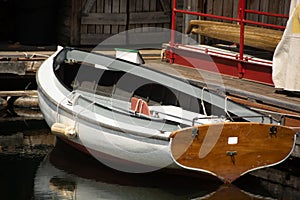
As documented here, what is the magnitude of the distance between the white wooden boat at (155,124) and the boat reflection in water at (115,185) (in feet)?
0.70

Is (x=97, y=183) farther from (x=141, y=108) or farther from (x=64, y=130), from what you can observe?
(x=141, y=108)

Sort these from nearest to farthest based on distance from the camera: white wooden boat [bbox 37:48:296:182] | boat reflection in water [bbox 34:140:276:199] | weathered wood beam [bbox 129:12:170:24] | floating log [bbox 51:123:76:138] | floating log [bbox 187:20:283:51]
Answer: white wooden boat [bbox 37:48:296:182] < boat reflection in water [bbox 34:140:276:199] < floating log [bbox 51:123:76:138] < floating log [bbox 187:20:283:51] < weathered wood beam [bbox 129:12:170:24]

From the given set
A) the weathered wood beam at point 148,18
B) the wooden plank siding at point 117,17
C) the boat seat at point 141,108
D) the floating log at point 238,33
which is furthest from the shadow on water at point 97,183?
the weathered wood beam at point 148,18

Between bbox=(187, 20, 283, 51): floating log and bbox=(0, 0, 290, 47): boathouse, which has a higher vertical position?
bbox=(187, 20, 283, 51): floating log

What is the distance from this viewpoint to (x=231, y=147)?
10602mm

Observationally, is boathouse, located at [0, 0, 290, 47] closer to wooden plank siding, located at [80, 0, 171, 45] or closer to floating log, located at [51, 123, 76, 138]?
wooden plank siding, located at [80, 0, 171, 45]

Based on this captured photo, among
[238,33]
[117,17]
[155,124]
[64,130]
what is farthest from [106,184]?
[117,17]

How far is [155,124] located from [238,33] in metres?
3.21

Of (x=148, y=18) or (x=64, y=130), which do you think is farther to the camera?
(x=148, y=18)

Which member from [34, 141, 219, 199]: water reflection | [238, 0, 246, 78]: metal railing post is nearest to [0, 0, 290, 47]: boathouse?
[238, 0, 246, 78]: metal railing post

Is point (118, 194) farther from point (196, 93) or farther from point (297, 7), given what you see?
point (297, 7)

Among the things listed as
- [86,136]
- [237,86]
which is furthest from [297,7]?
[86,136]

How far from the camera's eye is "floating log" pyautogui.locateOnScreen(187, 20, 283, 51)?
12.7 m

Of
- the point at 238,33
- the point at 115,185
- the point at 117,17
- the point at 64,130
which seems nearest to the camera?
the point at 115,185
